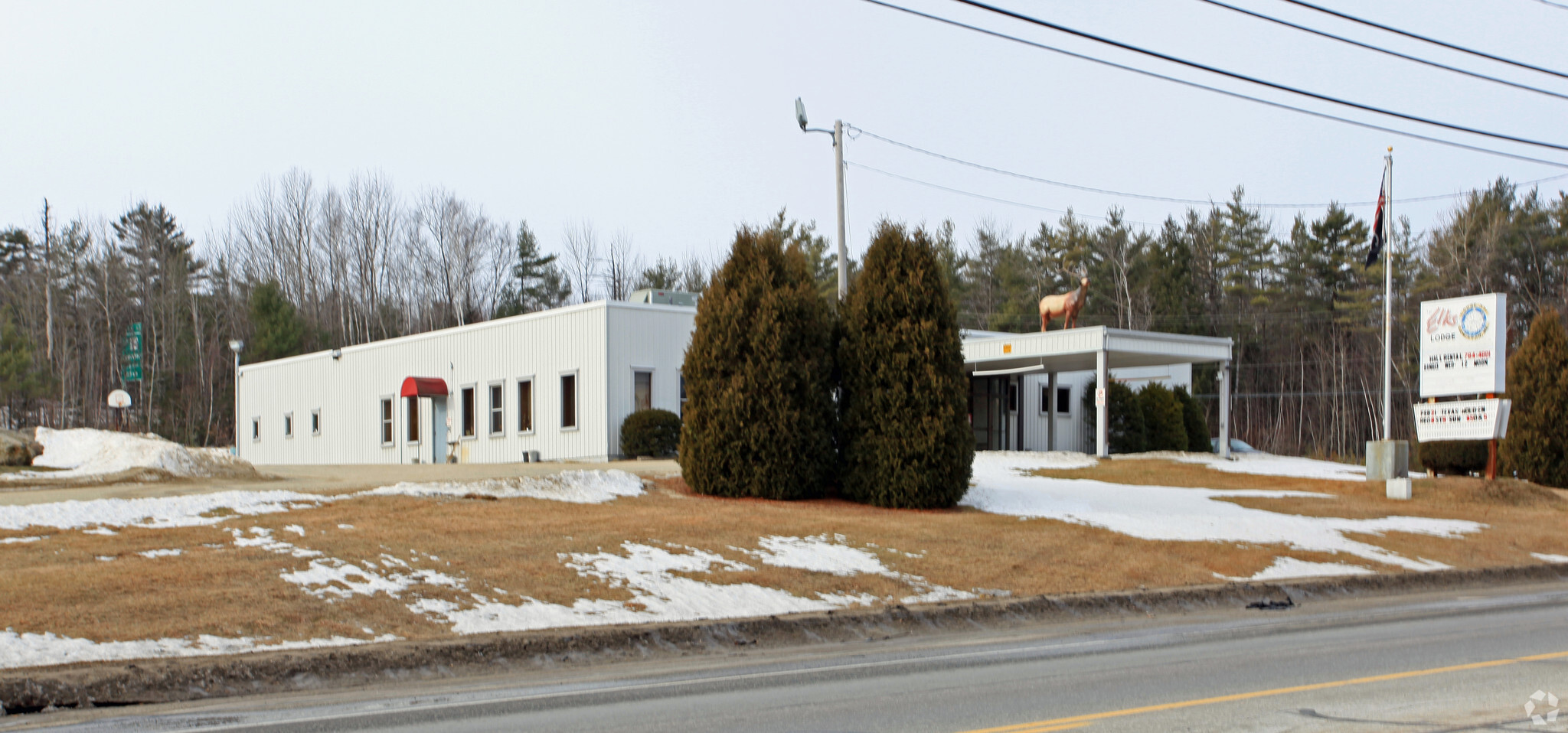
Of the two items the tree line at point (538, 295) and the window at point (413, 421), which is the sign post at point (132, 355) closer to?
the tree line at point (538, 295)

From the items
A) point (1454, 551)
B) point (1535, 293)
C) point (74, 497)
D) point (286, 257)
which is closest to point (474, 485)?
point (74, 497)

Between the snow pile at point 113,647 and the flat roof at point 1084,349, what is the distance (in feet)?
74.5

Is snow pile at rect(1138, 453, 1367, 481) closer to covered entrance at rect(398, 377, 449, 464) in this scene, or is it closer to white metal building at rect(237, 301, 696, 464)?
white metal building at rect(237, 301, 696, 464)

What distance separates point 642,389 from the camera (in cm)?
2900

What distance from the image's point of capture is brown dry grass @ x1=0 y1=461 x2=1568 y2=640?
917cm

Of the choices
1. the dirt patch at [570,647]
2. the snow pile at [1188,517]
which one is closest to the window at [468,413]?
the snow pile at [1188,517]

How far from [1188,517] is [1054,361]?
1606cm

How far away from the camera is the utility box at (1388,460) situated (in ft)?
73.5

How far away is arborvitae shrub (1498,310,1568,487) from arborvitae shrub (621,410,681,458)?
19.1 meters

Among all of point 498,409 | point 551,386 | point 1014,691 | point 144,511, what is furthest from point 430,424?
point 1014,691

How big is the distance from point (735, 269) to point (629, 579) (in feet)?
26.8

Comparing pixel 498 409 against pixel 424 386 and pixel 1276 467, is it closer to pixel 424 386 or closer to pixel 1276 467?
pixel 424 386

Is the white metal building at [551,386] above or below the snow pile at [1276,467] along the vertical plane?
above

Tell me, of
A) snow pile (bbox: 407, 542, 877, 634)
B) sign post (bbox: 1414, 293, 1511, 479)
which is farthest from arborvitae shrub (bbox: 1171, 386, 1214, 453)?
snow pile (bbox: 407, 542, 877, 634)
